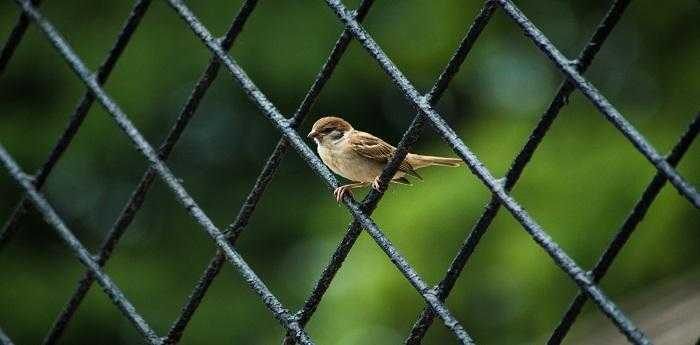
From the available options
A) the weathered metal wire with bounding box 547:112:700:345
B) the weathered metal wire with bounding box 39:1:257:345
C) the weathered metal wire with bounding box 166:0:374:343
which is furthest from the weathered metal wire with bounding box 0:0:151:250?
the weathered metal wire with bounding box 547:112:700:345

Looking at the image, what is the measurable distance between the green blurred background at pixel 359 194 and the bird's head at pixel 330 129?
2.04ft

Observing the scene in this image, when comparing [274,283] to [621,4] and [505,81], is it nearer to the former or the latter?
[505,81]

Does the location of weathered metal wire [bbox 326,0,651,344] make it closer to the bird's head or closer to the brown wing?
the brown wing

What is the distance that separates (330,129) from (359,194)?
922mm

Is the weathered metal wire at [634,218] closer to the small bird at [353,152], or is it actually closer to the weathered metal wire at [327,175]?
the weathered metal wire at [327,175]

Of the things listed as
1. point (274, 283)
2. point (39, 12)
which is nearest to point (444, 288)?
point (39, 12)

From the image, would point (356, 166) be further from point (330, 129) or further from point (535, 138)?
point (535, 138)

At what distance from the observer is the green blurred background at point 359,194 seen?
3055mm

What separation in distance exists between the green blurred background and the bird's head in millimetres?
623

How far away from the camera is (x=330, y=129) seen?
8.57ft

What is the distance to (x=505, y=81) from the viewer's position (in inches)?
147

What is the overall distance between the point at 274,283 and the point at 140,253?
72 cm

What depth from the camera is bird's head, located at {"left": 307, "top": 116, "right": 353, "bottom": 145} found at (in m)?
2.59

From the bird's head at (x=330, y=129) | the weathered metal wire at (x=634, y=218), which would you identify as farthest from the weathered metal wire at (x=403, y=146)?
the bird's head at (x=330, y=129)
